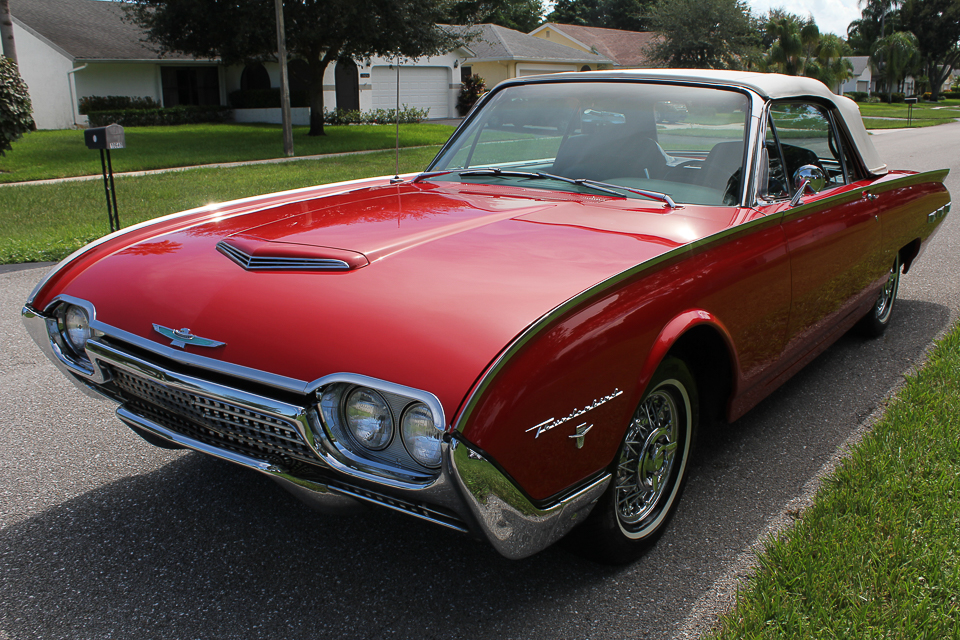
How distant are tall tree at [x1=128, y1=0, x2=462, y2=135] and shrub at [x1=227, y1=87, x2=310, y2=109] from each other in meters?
9.07

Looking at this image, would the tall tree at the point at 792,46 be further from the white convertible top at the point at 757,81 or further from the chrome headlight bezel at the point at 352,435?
the chrome headlight bezel at the point at 352,435

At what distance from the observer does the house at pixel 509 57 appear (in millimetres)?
36438

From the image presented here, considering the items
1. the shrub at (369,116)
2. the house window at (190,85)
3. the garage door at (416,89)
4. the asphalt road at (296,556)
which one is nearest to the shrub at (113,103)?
the house window at (190,85)

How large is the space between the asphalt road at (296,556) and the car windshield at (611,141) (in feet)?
3.87

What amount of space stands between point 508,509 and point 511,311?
487 millimetres

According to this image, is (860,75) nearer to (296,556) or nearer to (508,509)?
(296,556)

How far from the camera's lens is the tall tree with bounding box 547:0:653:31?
228 feet

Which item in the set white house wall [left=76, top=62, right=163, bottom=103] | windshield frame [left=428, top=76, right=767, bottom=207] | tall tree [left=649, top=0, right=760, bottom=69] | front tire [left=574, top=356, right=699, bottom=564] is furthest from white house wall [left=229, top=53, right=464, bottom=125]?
front tire [left=574, top=356, right=699, bottom=564]

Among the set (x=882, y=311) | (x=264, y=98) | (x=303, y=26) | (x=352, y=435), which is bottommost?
(x=882, y=311)

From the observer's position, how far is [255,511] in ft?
9.00

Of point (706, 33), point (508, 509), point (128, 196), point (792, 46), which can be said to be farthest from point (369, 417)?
point (792, 46)

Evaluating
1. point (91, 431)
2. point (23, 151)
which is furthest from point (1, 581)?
point (23, 151)

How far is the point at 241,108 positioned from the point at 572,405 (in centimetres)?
3225

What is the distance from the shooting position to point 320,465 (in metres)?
1.97
